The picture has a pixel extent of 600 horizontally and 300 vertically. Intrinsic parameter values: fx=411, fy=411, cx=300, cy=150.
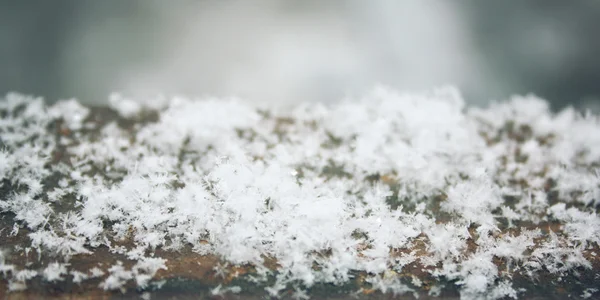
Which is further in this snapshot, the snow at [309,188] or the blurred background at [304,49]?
the blurred background at [304,49]

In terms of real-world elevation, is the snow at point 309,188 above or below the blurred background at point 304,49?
below

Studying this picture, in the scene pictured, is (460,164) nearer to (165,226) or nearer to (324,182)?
(324,182)

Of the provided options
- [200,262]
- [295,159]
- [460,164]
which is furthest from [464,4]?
[200,262]

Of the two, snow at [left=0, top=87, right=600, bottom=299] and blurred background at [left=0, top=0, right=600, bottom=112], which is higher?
blurred background at [left=0, top=0, right=600, bottom=112]

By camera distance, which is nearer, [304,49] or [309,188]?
[309,188]

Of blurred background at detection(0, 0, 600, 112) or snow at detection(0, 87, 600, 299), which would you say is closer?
snow at detection(0, 87, 600, 299)

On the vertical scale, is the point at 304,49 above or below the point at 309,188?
above
